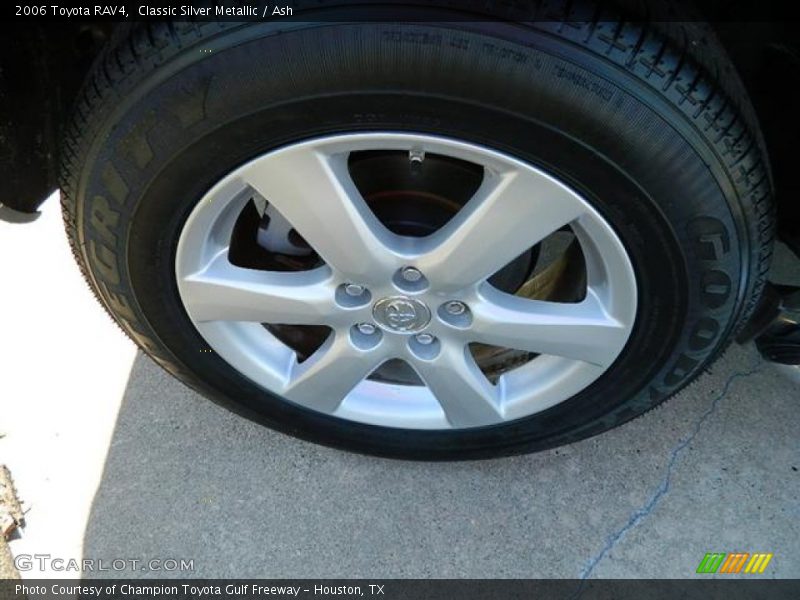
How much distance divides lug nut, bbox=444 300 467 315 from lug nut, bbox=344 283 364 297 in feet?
0.60

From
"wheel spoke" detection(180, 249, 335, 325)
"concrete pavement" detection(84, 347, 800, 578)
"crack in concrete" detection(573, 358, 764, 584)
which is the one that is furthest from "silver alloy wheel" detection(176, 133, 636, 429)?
"crack in concrete" detection(573, 358, 764, 584)

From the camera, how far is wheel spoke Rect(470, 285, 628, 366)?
1610 mm

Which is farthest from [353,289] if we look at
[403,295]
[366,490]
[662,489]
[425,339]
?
[662,489]

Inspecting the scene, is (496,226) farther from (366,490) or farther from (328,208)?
(366,490)

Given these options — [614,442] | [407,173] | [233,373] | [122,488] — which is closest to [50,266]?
[122,488]

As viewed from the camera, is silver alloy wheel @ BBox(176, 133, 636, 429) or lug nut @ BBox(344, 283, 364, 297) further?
lug nut @ BBox(344, 283, 364, 297)

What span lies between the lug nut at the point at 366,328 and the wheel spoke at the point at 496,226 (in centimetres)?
22

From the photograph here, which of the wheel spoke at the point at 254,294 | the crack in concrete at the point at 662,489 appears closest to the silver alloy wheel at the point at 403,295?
the wheel spoke at the point at 254,294

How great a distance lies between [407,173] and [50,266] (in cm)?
137

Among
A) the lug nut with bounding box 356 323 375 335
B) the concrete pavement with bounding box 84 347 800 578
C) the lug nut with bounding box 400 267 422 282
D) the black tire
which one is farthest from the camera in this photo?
the concrete pavement with bounding box 84 347 800 578

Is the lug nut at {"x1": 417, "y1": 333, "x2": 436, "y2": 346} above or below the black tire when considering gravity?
below

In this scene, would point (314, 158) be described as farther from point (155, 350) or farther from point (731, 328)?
point (731, 328)

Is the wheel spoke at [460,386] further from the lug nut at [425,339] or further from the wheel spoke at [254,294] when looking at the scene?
the wheel spoke at [254,294]

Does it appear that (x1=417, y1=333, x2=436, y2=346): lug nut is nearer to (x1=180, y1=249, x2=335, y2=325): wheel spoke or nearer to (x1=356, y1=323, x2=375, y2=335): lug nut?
(x1=356, y1=323, x2=375, y2=335): lug nut
